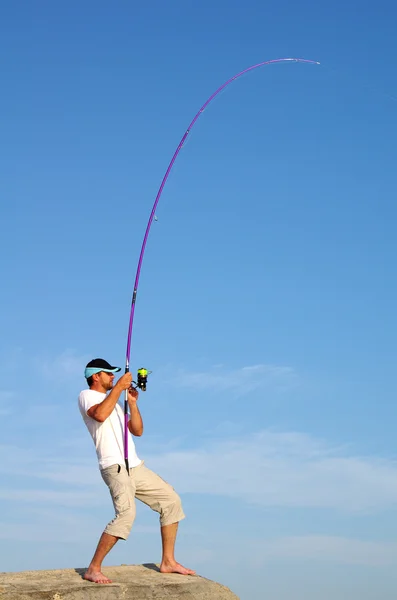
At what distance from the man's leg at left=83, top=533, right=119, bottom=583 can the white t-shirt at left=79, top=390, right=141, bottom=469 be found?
2.57 feet

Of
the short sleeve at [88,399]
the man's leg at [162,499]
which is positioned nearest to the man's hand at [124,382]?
the short sleeve at [88,399]

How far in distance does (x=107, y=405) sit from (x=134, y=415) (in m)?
0.63

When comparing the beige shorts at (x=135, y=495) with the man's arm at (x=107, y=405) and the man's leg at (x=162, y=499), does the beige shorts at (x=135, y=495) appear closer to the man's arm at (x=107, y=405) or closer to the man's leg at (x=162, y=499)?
the man's leg at (x=162, y=499)

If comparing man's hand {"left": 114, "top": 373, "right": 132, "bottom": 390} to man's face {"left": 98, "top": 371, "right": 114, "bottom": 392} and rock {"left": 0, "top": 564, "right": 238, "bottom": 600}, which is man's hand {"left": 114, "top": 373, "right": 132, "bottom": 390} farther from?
rock {"left": 0, "top": 564, "right": 238, "bottom": 600}

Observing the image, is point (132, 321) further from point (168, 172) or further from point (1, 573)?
point (1, 573)

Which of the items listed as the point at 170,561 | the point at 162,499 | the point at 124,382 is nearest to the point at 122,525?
the point at 162,499

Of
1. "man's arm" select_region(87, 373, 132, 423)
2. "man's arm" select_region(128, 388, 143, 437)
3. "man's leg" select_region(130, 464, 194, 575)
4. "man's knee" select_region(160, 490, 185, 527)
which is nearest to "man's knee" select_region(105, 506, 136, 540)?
"man's leg" select_region(130, 464, 194, 575)

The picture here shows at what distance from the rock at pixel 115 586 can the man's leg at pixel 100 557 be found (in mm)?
96

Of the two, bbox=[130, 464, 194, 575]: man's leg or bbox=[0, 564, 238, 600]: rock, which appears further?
bbox=[130, 464, 194, 575]: man's leg

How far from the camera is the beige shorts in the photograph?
906 cm

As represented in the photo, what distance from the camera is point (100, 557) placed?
29.9ft

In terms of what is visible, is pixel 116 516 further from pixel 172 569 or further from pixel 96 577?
pixel 172 569

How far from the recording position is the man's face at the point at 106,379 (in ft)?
31.2

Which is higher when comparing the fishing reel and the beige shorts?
the fishing reel
